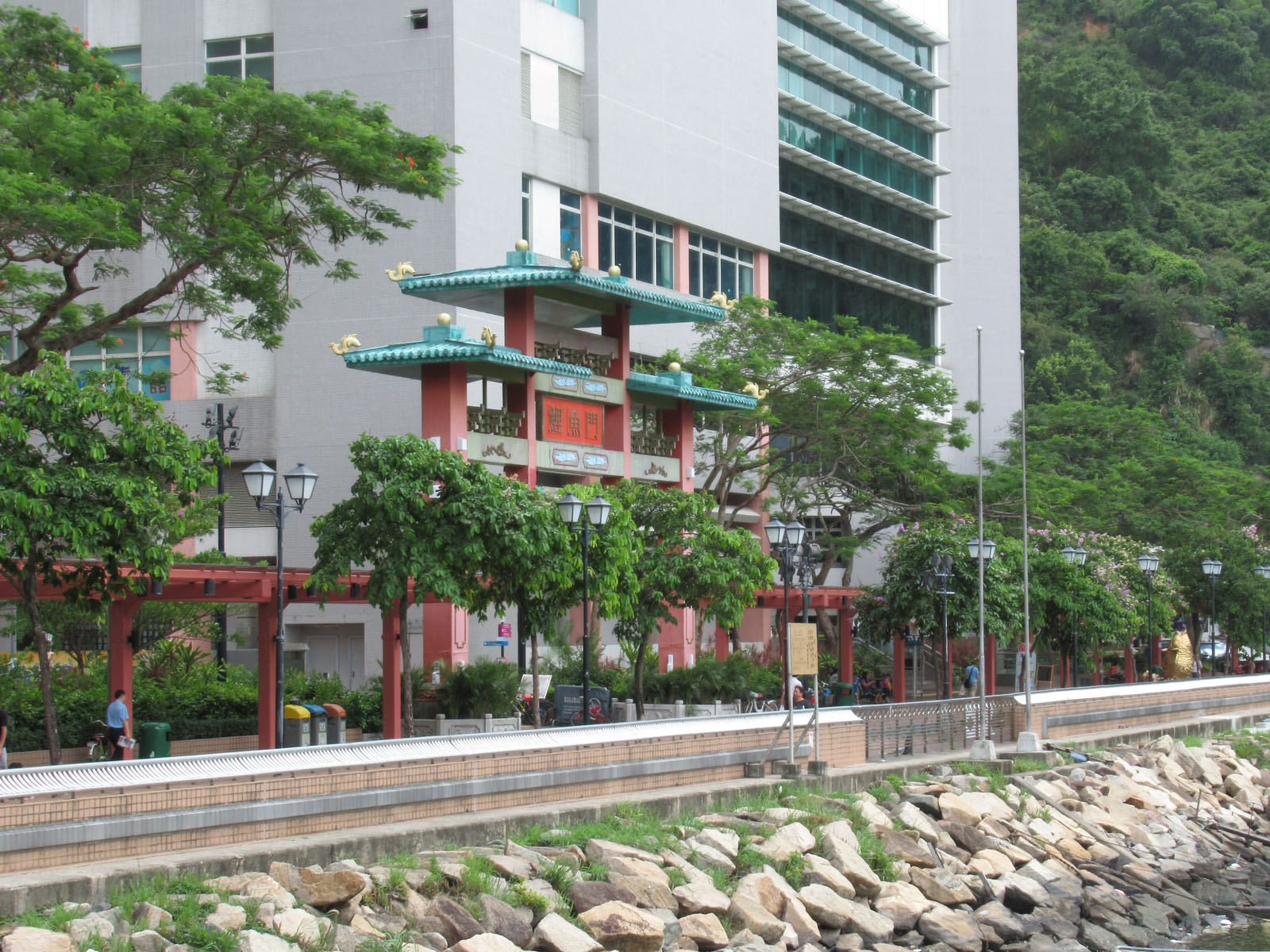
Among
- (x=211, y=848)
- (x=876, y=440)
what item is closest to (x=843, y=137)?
(x=876, y=440)

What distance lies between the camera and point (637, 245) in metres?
53.9

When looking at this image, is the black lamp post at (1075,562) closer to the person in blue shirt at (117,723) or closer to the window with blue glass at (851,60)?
the person in blue shirt at (117,723)

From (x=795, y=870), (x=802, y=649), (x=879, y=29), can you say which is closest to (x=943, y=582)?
(x=802, y=649)

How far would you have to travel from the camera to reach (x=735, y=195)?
58.4 metres

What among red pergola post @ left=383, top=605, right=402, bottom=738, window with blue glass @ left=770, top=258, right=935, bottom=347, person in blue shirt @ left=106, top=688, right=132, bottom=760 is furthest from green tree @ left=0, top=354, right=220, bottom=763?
window with blue glass @ left=770, top=258, right=935, bottom=347

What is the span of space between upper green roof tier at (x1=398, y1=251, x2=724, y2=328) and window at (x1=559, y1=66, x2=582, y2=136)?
42.3 feet

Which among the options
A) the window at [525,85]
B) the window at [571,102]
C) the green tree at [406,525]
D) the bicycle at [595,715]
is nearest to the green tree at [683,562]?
the bicycle at [595,715]

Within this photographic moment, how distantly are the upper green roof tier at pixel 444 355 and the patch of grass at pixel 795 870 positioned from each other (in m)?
16.0

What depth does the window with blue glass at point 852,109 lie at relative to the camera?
6569 centimetres

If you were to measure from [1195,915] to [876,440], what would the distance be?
26780 millimetres

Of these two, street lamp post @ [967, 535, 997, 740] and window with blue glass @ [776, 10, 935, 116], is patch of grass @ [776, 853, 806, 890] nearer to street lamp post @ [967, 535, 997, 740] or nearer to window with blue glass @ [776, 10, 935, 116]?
street lamp post @ [967, 535, 997, 740]

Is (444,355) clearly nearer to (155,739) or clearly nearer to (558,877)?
(155,739)

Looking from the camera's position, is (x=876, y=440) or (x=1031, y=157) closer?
(x=876, y=440)

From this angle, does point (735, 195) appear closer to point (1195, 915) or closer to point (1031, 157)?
point (1195, 915)
